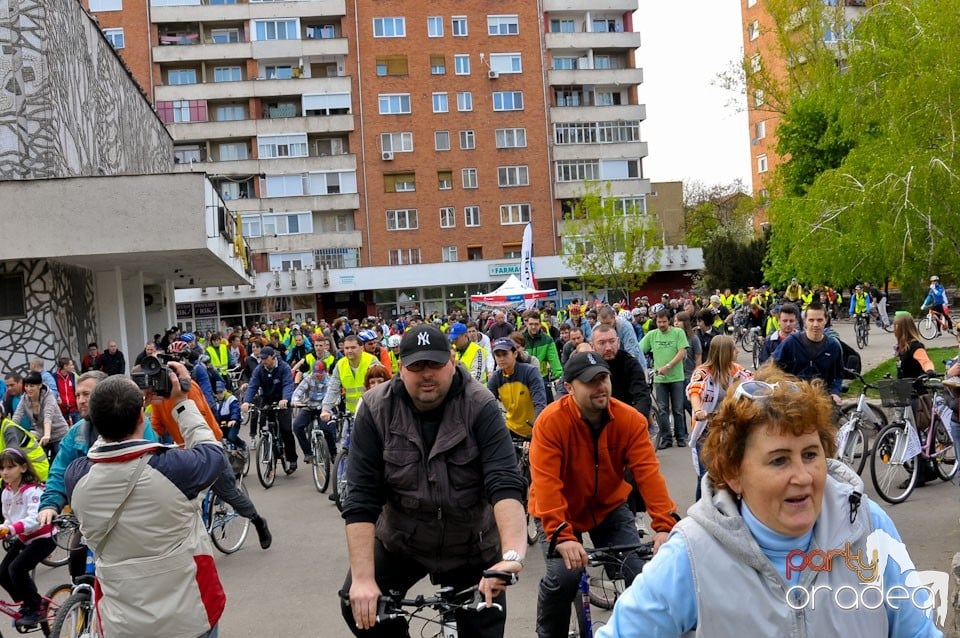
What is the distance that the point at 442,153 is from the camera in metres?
66.2

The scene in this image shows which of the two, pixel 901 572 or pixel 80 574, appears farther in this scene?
A: pixel 80 574

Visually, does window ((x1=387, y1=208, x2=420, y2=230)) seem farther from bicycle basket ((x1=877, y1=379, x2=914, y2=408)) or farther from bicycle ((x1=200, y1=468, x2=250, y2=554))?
bicycle basket ((x1=877, y1=379, x2=914, y2=408))

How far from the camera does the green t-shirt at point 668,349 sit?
1384 cm

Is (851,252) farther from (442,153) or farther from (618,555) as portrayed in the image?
(442,153)

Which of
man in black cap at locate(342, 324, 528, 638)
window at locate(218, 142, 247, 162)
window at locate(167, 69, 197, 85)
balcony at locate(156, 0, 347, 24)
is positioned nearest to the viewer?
man in black cap at locate(342, 324, 528, 638)

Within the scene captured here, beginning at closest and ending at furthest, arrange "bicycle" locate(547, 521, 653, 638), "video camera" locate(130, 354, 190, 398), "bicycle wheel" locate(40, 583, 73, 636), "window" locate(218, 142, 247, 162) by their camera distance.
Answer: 1. "bicycle" locate(547, 521, 653, 638)
2. "video camera" locate(130, 354, 190, 398)
3. "bicycle wheel" locate(40, 583, 73, 636)
4. "window" locate(218, 142, 247, 162)

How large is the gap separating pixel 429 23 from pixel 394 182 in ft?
37.1

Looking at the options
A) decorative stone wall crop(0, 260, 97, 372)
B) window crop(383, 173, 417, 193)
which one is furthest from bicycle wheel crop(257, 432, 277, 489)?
window crop(383, 173, 417, 193)

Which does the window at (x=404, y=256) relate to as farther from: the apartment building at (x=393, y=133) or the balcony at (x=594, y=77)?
the balcony at (x=594, y=77)

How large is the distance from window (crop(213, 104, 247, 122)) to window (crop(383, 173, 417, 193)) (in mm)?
10439

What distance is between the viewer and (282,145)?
63.2 m

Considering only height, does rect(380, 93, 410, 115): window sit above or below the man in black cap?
above

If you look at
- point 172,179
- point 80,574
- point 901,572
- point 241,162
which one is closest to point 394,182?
point 241,162

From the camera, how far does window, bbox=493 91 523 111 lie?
218ft
